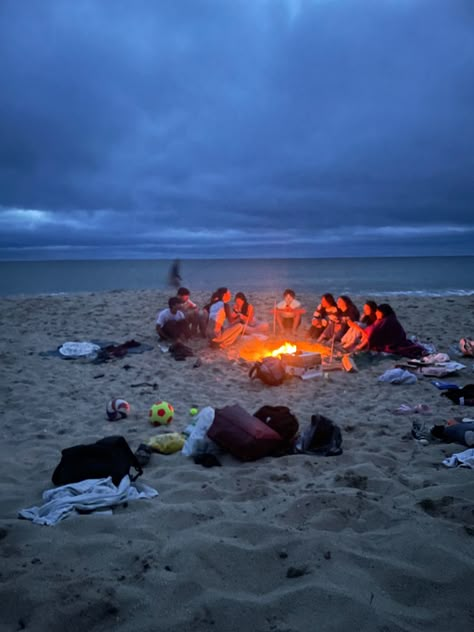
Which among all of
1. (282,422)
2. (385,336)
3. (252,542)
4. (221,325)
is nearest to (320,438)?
(282,422)

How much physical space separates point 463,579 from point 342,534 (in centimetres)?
73

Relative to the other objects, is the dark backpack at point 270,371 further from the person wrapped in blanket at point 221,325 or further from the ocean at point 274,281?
the ocean at point 274,281

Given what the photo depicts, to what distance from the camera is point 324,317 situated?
34.0ft

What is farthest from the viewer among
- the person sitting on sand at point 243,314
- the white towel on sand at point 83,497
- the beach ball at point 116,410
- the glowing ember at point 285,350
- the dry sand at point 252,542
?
the person sitting on sand at point 243,314

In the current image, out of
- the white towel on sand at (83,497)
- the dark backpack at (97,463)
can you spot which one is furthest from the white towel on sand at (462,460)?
the dark backpack at (97,463)

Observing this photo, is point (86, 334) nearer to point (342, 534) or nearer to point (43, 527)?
point (43, 527)

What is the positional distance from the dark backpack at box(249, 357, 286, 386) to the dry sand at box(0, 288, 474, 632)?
1.50 metres

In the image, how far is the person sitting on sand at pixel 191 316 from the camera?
10062 mm

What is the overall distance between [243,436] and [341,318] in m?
6.23

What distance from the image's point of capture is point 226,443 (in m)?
4.20

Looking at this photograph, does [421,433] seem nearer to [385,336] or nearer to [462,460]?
[462,460]

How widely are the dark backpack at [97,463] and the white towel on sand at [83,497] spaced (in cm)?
9

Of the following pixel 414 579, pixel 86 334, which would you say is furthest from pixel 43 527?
pixel 86 334

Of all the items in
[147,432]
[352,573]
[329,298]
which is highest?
[329,298]
